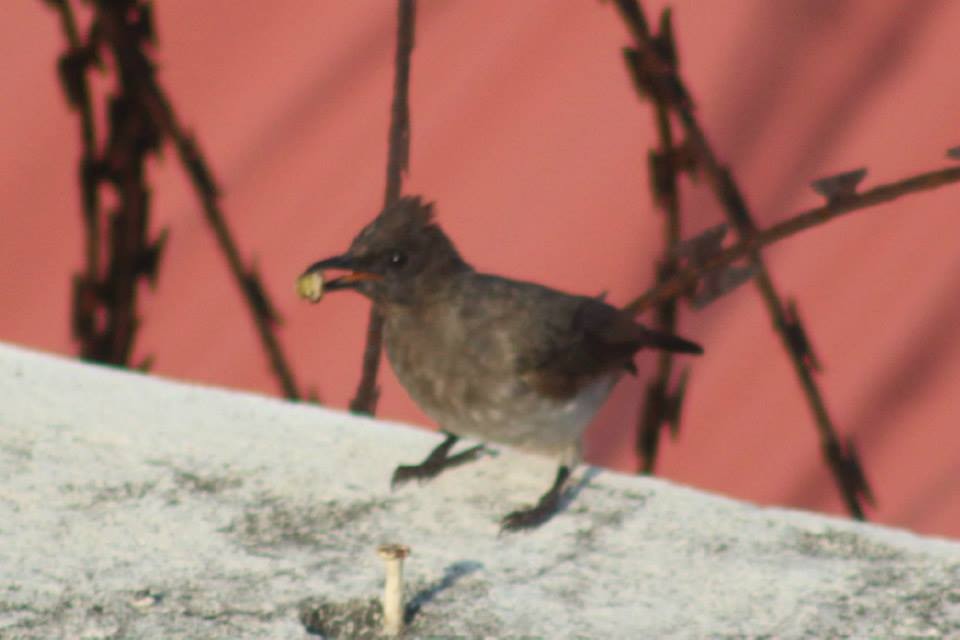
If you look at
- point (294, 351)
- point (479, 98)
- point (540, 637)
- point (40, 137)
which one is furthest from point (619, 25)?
point (540, 637)

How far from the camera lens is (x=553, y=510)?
2209 mm

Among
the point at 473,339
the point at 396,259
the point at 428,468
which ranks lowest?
the point at 428,468

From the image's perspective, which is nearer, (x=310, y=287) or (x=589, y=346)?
(x=310, y=287)

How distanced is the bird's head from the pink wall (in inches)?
39.0

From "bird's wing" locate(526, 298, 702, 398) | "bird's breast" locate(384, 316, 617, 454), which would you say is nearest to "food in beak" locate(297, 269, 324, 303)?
"bird's breast" locate(384, 316, 617, 454)

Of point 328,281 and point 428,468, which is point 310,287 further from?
point 428,468

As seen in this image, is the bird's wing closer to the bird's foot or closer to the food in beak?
the bird's foot

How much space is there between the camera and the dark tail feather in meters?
2.53

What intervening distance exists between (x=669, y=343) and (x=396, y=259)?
481 millimetres

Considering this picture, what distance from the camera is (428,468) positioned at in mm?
2322

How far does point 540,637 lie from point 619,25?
6.30ft

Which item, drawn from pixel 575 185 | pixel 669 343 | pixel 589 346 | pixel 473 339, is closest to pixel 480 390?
pixel 473 339

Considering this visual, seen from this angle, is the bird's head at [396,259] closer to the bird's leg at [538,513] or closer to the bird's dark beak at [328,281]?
the bird's dark beak at [328,281]

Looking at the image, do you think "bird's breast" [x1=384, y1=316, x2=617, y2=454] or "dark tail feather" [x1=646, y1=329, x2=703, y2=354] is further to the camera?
"dark tail feather" [x1=646, y1=329, x2=703, y2=354]
